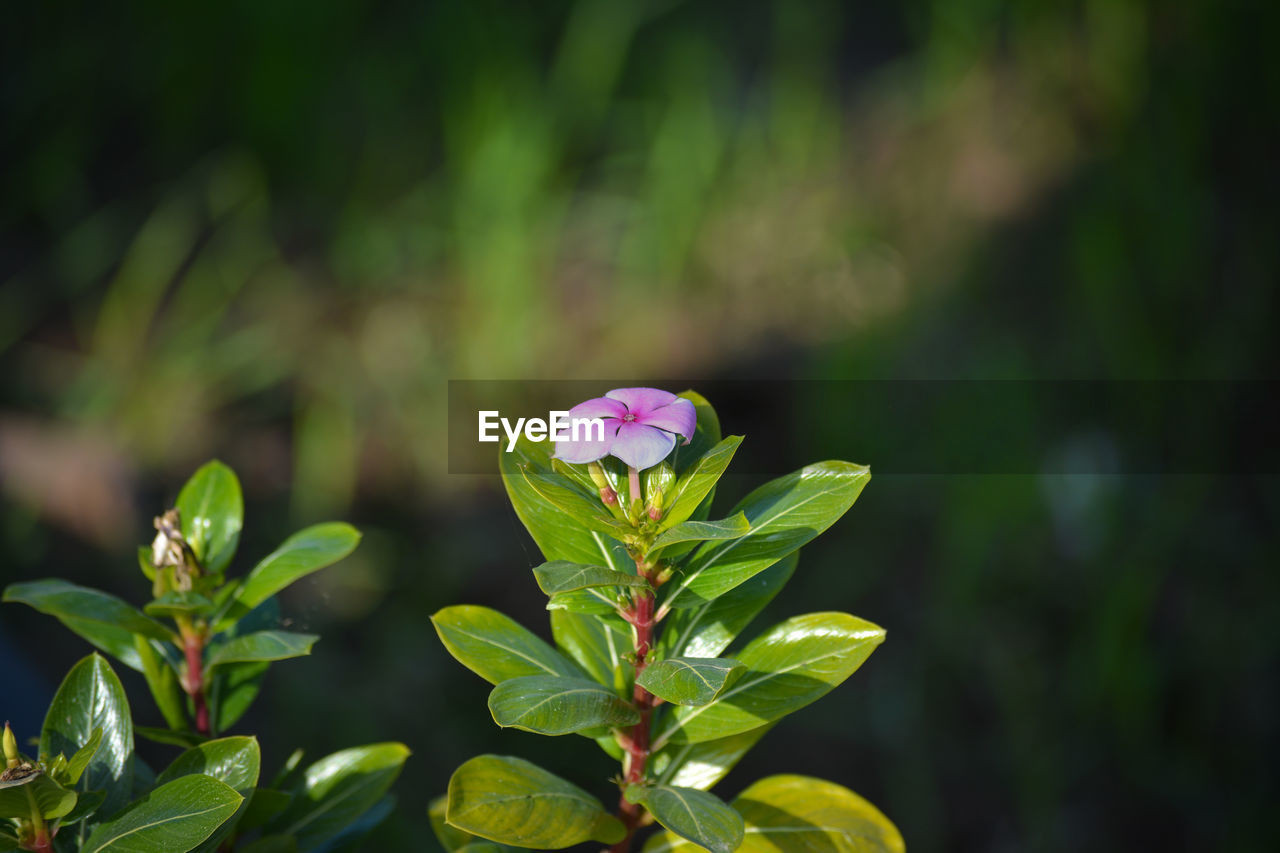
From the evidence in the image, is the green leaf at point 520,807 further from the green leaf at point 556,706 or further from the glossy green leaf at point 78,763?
the glossy green leaf at point 78,763

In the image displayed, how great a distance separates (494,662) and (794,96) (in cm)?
237

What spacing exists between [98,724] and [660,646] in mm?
257

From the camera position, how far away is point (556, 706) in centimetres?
43

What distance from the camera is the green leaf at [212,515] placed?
57 cm

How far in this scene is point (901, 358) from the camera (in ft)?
7.68

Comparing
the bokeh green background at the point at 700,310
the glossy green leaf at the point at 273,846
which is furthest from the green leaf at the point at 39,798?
the bokeh green background at the point at 700,310

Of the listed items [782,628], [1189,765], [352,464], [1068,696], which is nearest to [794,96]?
[352,464]

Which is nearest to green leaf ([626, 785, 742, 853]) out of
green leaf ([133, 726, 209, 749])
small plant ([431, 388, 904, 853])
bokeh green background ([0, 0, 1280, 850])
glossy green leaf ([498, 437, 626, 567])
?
small plant ([431, 388, 904, 853])

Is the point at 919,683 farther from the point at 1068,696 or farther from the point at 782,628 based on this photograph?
the point at 782,628

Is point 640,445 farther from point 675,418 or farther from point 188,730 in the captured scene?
point 188,730

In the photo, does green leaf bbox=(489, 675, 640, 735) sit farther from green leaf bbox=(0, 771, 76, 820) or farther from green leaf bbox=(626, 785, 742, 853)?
green leaf bbox=(0, 771, 76, 820)
